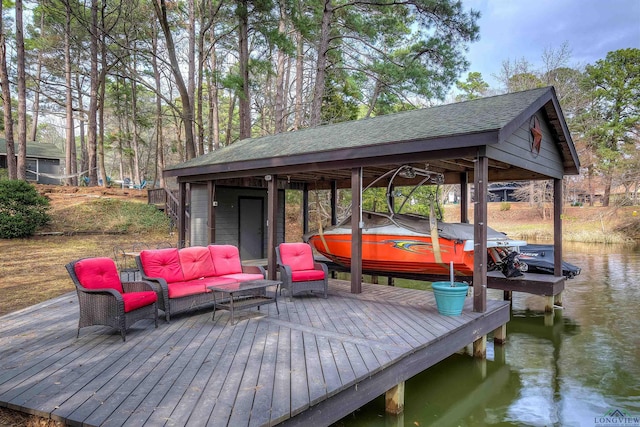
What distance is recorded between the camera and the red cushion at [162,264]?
16.0 feet

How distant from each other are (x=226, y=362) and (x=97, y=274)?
196 cm

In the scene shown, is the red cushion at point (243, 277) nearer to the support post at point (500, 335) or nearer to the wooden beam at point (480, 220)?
the wooden beam at point (480, 220)

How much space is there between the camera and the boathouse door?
9.93 meters

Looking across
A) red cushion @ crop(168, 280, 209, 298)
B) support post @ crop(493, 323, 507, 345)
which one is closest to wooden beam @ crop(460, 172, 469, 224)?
support post @ crop(493, 323, 507, 345)

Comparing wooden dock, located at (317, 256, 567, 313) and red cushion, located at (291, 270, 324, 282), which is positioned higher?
red cushion, located at (291, 270, 324, 282)

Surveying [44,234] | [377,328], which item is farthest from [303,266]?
[44,234]

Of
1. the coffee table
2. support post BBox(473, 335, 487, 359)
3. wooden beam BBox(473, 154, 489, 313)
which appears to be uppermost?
Result: wooden beam BBox(473, 154, 489, 313)

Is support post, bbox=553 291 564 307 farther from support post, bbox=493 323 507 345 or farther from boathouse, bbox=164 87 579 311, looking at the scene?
support post, bbox=493 323 507 345

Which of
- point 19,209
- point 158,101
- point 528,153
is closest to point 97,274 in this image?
point 528,153

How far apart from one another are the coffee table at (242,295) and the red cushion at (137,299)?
0.64 meters

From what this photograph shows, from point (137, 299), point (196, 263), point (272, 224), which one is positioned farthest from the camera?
point (272, 224)

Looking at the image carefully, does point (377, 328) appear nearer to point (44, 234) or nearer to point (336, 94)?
point (44, 234)

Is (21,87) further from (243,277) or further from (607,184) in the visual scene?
(607,184)

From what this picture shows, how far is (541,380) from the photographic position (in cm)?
471
